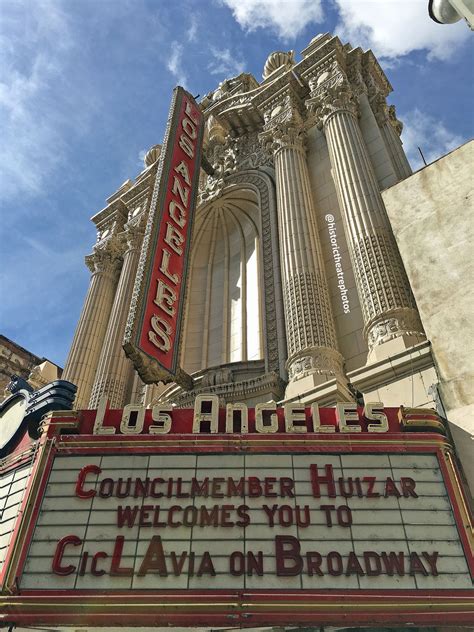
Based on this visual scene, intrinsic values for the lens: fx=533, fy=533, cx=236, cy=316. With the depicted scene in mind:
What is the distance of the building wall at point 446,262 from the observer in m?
9.58

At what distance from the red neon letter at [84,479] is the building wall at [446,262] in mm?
6153

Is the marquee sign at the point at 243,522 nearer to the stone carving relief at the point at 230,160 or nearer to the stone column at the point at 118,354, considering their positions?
the stone column at the point at 118,354

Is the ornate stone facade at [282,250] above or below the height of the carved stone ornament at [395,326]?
above

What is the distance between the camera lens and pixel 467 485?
880 centimetres

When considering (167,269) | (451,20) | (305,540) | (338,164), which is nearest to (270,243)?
(338,164)

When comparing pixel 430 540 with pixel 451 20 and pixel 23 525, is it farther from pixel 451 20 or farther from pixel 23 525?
pixel 451 20

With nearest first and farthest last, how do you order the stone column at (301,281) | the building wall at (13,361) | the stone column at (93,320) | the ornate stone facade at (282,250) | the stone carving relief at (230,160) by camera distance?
the stone column at (301,281) < the ornate stone facade at (282,250) < the stone column at (93,320) < the stone carving relief at (230,160) < the building wall at (13,361)

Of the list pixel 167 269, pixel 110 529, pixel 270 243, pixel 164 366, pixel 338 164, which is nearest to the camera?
pixel 110 529

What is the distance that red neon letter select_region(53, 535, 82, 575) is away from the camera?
7711 mm

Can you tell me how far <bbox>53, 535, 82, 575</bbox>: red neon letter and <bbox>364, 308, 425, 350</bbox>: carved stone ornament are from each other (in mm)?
7792

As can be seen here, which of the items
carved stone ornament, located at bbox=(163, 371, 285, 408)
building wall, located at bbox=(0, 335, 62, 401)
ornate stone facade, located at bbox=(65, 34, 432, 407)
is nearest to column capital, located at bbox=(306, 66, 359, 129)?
ornate stone facade, located at bbox=(65, 34, 432, 407)

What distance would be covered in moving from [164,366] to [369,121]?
12377 millimetres

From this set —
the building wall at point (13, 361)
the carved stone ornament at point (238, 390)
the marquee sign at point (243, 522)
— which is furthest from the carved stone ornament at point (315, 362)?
the building wall at point (13, 361)

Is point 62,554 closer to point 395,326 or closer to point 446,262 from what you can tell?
point 395,326
